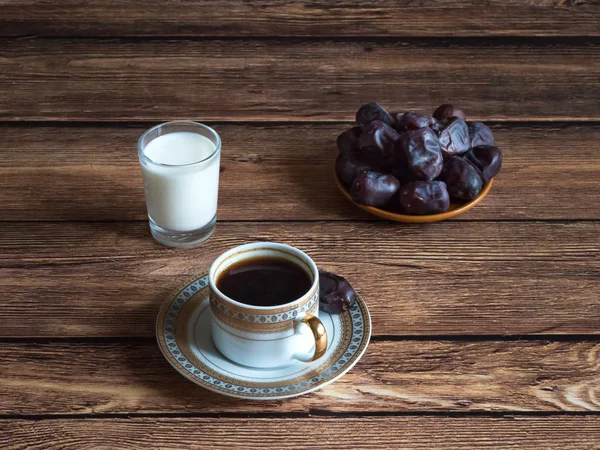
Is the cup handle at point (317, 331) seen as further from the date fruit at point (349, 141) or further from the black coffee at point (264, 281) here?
the date fruit at point (349, 141)

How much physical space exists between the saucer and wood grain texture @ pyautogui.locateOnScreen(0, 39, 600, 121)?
0.44m

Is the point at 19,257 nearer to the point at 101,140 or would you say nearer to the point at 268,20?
the point at 101,140

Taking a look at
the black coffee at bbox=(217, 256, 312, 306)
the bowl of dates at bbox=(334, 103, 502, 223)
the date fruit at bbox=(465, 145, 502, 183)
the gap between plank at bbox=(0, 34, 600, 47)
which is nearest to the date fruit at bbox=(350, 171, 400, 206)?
the bowl of dates at bbox=(334, 103, 502, 223)

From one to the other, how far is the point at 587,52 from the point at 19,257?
94 cm

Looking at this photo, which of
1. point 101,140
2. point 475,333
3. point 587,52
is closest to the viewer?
point 475,333

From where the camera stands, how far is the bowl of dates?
0.99m

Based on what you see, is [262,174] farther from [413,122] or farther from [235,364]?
[235,364]

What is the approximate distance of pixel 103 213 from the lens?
3.39 ft

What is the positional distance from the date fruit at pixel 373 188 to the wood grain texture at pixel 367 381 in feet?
0.69

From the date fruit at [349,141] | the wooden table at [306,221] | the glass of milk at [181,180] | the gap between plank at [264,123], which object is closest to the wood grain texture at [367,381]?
the wooden table at [306,221]

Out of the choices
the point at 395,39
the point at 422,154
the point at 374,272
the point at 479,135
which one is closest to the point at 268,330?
the point at 374,272

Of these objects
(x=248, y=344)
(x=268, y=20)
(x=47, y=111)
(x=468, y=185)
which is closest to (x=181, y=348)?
(x=248, y=344)

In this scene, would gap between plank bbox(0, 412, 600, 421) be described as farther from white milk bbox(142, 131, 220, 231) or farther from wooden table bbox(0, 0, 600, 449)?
white milk bbox(142, 131, 220, 231)

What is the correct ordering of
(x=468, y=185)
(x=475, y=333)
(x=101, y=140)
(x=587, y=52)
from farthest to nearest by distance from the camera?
(x=587, y=52)
(x=101, y=140)
(x=468, y=185)
(x=475, y=333)
